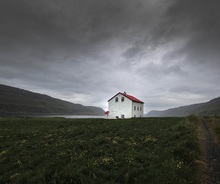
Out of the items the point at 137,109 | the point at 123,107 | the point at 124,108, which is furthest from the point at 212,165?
the point at 137,109

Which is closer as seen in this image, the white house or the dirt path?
the dirt path

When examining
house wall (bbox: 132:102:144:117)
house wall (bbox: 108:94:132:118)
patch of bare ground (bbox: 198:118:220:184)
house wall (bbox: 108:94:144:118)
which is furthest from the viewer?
house wall (bbox: 132:102:144:117)

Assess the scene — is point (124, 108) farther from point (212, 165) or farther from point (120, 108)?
point (212, 165)

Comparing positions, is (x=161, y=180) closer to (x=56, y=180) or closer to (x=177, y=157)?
(x=177, y=157)

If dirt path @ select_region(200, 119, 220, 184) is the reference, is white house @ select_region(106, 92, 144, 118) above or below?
above

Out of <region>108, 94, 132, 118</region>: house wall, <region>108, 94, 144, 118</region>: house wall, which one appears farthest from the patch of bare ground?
<region>108, 94, 132, 118</region>: house wall

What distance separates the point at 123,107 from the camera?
53.9 metres

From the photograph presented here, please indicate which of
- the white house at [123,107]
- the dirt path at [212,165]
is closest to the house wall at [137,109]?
the white house at [123,107]

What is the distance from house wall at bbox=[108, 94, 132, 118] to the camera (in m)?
52.7

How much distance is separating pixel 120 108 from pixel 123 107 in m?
1.34

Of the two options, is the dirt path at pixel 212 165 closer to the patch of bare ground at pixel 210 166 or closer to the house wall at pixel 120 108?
the patch of bare ground at pixel 210 166

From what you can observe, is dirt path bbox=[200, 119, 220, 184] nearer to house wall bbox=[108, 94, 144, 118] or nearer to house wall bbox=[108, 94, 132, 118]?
house wall bbox=[108, 94, 144, 118]

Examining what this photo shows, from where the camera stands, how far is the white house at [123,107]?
173ft

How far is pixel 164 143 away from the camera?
45.7ft
